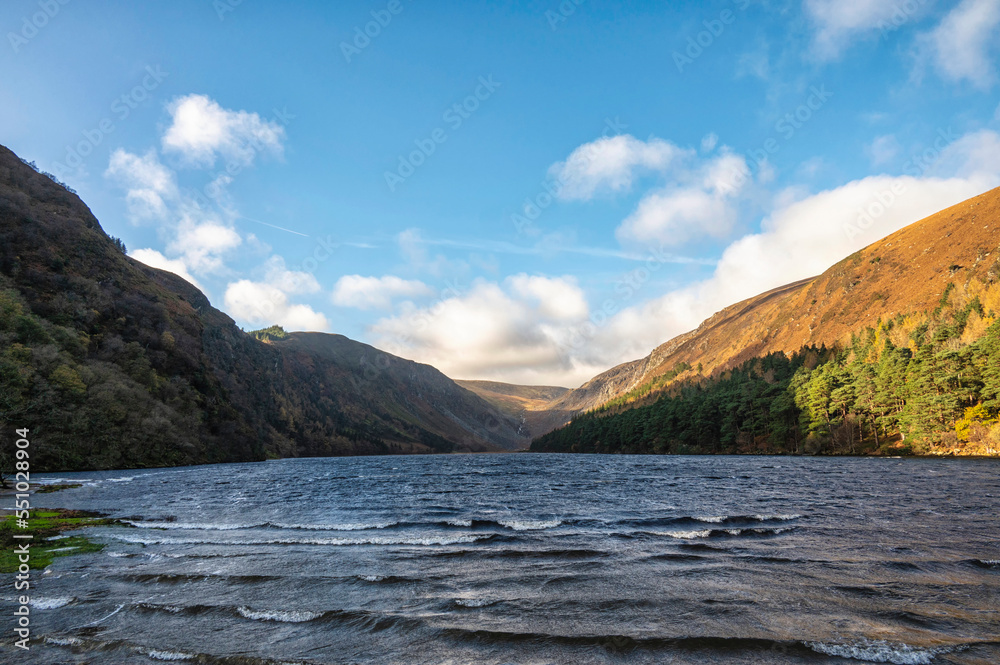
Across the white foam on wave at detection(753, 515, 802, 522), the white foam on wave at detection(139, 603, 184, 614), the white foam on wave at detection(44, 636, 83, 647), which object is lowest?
the white foam on wave at detection(753, 515, 802, 522)

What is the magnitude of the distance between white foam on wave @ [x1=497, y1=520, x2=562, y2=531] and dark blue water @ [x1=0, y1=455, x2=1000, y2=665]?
17 cm

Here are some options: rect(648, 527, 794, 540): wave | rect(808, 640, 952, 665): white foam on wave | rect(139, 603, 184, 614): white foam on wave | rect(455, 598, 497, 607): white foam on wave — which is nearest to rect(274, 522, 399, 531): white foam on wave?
rect(139, 603, 184, 614): white foam on wave

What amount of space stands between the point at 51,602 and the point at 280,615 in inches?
301

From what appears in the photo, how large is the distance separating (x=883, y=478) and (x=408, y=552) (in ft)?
170

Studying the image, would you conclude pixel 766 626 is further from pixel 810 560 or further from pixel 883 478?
pixel 883 478

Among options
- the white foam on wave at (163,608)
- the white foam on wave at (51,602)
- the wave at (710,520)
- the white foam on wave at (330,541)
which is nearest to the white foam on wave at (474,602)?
the white foam on wave at (163,608)

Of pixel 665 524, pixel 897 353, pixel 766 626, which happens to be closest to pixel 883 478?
pixel 665 524

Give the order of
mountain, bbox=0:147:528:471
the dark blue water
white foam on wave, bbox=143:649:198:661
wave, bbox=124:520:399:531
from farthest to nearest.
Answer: mountain, bbox=0:147:528:471 → wave, bbox=124:520:399:531 → the dark blue water → white foam on wave, bbox=143:649:198:661

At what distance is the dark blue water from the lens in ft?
35.4

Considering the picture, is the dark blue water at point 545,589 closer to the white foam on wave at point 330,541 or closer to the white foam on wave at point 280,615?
the white foam on wave at point 280,615

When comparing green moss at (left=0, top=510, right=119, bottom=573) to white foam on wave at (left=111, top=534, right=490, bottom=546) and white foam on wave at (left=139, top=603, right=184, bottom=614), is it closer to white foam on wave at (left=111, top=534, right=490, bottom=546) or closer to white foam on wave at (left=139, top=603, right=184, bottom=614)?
white foam on wave at (left=111, top=534, right=490, bottom=546)

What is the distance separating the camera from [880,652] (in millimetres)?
9992

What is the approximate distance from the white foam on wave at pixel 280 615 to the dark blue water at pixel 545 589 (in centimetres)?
7

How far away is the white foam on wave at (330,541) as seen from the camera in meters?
23.8
